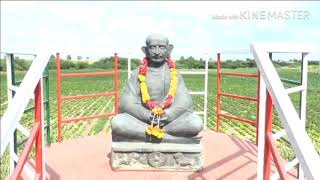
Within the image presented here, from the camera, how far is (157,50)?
4.51 meters

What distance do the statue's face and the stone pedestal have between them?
91cm

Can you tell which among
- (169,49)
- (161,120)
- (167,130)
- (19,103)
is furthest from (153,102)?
(19,103)

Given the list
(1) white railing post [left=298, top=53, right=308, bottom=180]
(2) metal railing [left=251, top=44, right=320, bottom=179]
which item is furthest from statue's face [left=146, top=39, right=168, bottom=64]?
(2) metal railing [left=251, top=44, right=320, bottom=179]

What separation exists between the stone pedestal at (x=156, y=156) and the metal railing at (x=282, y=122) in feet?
4.85

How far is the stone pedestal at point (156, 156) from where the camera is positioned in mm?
4398

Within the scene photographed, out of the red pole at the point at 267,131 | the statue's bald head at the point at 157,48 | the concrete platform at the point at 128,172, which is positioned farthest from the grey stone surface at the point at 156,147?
the red pole at the point at 267,131

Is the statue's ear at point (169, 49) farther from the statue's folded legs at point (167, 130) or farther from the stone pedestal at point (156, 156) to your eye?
the stone pedestal at point (156, 156)

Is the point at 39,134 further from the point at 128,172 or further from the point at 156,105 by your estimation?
the point at 156,105

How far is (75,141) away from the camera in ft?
19.0

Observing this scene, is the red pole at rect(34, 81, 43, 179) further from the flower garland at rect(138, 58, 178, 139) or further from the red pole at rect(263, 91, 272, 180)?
the flower garland at rect(138, 58, 178, 139)

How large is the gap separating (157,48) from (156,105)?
1.97 ft

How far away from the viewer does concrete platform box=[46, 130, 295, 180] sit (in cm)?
422

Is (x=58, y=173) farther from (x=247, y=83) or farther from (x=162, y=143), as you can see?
(x=247, y=83)

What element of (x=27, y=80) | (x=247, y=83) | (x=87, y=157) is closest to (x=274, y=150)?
(x=27, y=80)
